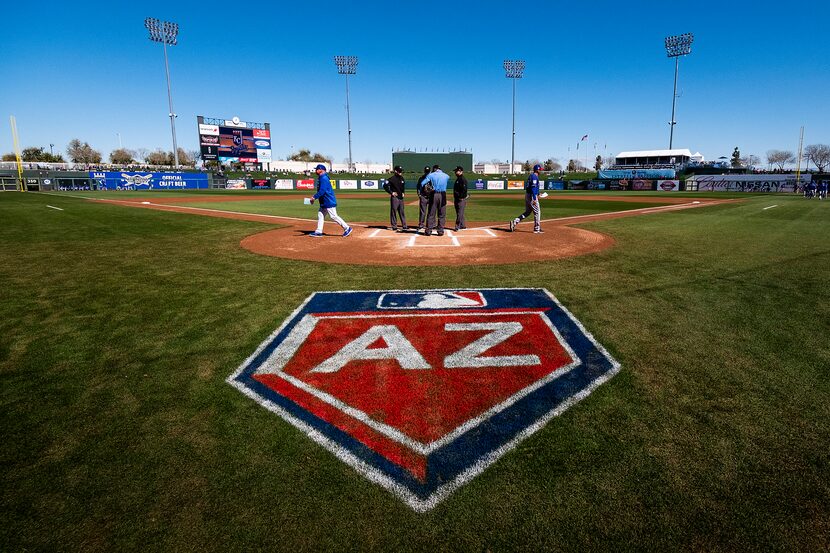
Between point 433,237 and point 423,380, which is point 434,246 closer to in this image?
point 433,237

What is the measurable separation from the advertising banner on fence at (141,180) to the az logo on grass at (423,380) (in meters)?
53.9

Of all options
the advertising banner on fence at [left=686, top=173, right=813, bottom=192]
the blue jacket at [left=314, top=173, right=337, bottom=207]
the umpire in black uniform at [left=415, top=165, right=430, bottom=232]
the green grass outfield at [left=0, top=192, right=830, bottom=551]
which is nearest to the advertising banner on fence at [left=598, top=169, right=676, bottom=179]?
the advertising banner on fence at [left=686, top=173, right=813, bottom=192]

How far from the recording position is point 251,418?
3055mm

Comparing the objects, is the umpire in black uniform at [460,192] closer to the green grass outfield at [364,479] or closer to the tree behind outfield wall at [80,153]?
the green grass outfield at [364,479]

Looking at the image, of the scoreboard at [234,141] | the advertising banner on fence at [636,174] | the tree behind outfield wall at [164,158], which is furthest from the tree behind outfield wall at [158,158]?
the advertising banner on fence at [636,174]

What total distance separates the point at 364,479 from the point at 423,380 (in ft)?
4.01

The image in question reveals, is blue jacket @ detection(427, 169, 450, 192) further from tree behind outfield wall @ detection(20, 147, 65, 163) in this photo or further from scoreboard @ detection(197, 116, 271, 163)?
tree behind outfield wall @ detection(20, 147, 65, 163)

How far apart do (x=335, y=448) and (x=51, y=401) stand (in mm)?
2320

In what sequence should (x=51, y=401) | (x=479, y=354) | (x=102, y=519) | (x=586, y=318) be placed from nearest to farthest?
1. (x=102, y=519)
2. (x=51, y=401)
3. (x=479, y=354)
4. (x=586, y=318)

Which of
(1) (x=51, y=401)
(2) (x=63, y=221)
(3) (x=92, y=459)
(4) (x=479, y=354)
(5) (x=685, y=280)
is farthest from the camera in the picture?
(2) (x=63, y=221)

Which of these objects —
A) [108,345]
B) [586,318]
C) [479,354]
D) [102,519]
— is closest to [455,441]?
[479,354]

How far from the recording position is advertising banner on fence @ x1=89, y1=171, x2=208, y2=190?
48062 millimetres

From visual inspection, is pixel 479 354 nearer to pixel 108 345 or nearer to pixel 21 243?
pixel 108 345

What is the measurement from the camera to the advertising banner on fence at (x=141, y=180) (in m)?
48.1
